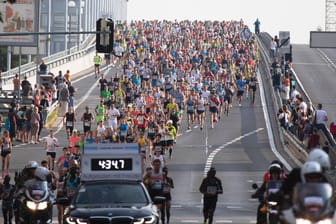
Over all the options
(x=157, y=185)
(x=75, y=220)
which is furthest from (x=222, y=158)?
(x=75, y=220)

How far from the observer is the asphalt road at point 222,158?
35.4 metres

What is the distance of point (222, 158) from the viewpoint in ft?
163

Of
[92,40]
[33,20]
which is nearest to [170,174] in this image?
[33,20]

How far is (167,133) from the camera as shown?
4891cm

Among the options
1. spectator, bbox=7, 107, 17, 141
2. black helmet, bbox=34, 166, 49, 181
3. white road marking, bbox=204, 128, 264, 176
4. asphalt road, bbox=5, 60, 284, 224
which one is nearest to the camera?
black helmet, bbox=34, 166, 49, 181

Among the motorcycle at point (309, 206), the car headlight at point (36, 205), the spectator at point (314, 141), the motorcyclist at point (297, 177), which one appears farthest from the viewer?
the spectator at point (314, 141)

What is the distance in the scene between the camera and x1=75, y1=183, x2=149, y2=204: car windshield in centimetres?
2439

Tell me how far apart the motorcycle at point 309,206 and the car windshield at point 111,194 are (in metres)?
7.55

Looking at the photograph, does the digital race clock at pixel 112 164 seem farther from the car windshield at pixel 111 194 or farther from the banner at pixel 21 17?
the banner at pixel 21 17

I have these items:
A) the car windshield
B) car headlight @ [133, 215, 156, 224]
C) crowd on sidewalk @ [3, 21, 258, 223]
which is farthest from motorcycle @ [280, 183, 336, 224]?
crowd on sidewalk @ [3, 21, 258, 223]

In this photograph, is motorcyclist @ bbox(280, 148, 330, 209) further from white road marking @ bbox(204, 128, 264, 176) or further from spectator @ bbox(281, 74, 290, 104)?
spectator @ bbox(281, 74, 290, 104)

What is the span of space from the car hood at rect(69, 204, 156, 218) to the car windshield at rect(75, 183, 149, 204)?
0.35 metres

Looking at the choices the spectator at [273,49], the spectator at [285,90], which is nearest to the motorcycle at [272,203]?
the spectator at [285,90]

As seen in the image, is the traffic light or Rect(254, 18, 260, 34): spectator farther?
Rect(254, 18, 260, 34): spectator
